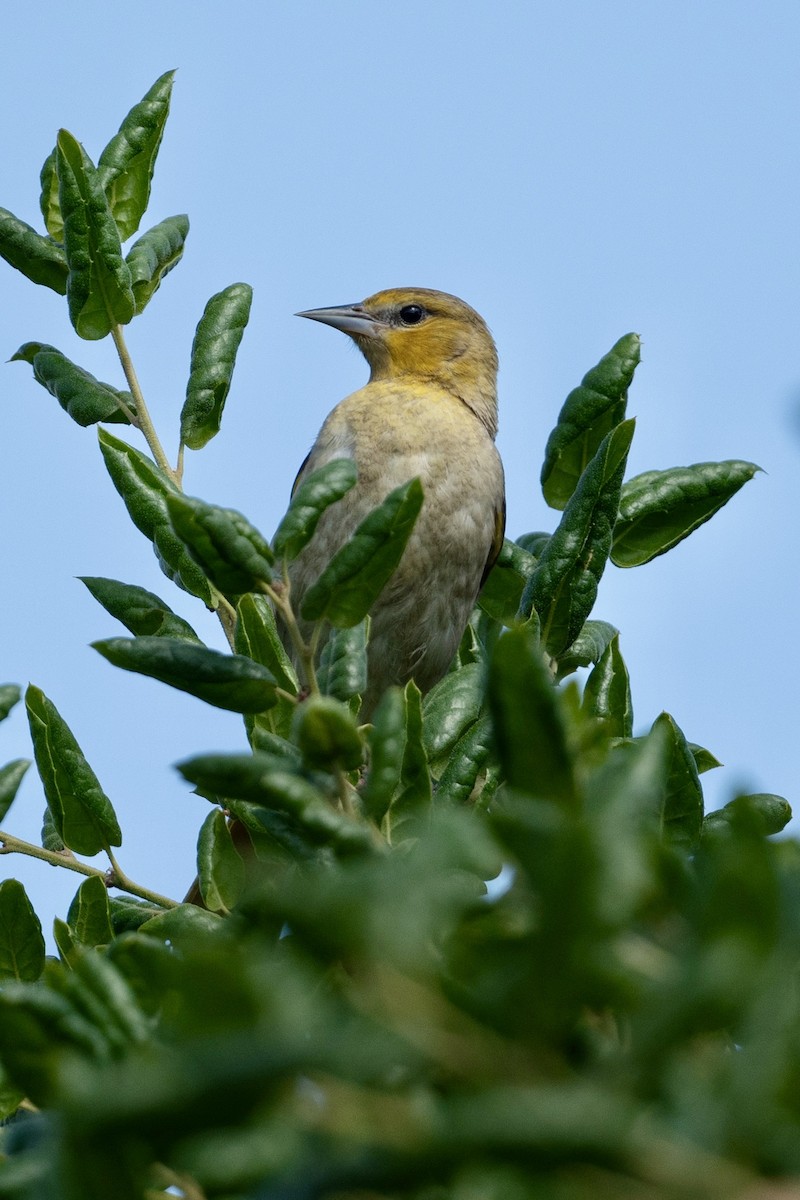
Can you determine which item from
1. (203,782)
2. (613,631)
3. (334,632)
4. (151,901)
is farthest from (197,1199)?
(613,631)

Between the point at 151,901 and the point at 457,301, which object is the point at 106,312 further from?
the point at 457,301

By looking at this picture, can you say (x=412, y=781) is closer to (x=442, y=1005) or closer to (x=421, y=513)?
(x=442, y=1005)

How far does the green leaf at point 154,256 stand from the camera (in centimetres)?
278

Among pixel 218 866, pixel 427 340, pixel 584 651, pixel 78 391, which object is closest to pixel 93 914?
pixel 218 866

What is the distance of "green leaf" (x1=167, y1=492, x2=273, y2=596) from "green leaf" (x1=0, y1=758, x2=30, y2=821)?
22.0 inches

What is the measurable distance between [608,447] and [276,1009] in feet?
6.14

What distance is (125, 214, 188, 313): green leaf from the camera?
2.78 m

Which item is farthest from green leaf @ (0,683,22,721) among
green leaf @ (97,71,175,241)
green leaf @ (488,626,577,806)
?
green leaf @ (97,71,175,241)

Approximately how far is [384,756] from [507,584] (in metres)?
1.83

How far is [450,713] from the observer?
8.00ft

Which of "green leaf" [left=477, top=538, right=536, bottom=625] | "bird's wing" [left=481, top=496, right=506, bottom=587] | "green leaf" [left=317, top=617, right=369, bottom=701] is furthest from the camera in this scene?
"bird's wing" [left=481, top=496, right=506, bottom=587]

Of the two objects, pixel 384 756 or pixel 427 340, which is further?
pixel 427 340

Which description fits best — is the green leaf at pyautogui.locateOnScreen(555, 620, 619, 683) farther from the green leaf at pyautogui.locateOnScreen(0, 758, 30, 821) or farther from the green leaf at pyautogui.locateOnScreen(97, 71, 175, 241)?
the green leaf at pyautogui.locateOnScreen(97, 71, 175, 241)

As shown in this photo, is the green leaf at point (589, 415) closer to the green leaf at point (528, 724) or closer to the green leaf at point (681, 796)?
the green leaf at point (681, 796)
